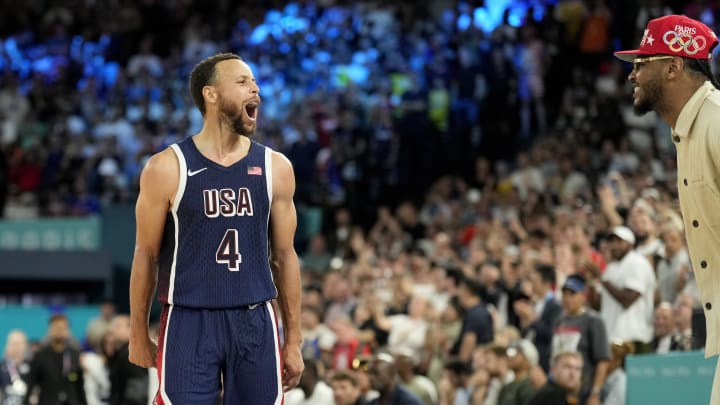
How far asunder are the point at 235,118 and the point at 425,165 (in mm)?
14448

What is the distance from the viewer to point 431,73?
20.6 m

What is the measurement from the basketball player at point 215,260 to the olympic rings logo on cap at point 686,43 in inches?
66.7

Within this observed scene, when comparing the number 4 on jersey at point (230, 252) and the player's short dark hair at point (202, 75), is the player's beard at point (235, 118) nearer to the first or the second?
the player's short dark hair at point (202, 75)

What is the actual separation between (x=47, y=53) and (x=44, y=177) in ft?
14.8

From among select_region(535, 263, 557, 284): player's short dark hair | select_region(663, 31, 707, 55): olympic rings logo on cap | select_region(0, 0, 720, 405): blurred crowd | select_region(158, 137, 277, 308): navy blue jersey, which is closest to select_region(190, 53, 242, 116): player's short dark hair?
select_region(158, 137, 277, 308): navy blue jersey

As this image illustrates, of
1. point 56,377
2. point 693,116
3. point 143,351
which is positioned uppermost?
point 693,116

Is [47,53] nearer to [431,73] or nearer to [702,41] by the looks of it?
[431,73]

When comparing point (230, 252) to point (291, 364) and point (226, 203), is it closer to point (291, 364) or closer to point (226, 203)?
point (226, 203)

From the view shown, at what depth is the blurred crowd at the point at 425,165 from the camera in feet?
34.9

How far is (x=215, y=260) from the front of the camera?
563 cm

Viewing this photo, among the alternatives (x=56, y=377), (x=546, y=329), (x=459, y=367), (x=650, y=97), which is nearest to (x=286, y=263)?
(x=650, y=97)

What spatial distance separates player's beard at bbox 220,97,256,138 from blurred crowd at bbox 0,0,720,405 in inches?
126

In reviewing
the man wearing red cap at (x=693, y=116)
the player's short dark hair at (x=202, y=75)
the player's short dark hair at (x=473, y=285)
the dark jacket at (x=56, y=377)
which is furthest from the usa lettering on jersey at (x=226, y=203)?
the dark jacket at (x=56, y=377)

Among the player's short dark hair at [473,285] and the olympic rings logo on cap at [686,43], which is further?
the player's short dark hair at [473,285]
